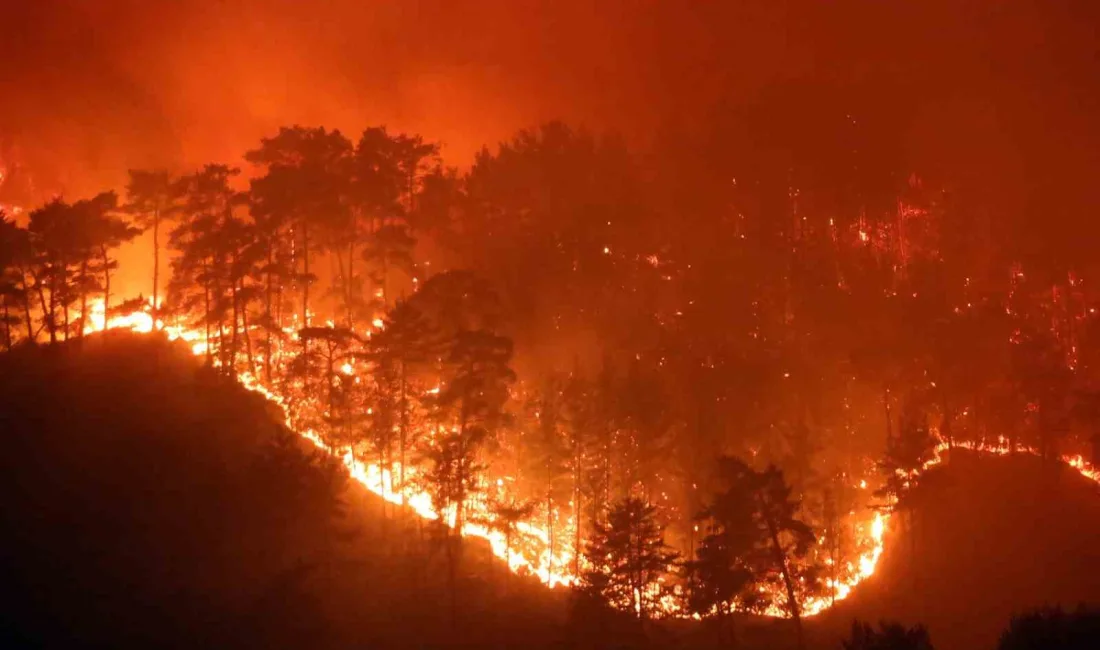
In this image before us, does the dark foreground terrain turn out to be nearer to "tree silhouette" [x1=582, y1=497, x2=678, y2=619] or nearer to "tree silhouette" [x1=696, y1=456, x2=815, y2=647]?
"tree silhouette" [x1=582, y1=497, x2=678, y2=619]

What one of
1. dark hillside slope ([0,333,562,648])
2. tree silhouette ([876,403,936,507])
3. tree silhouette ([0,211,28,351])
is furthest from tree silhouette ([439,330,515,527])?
tree silhouette ([0,211,28,351])

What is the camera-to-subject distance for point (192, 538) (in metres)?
33.5

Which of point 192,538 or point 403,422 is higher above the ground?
point 403,422

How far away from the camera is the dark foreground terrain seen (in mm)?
30109

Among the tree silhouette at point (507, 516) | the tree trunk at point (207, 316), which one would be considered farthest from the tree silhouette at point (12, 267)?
the tree silhouette at point (507, 516)

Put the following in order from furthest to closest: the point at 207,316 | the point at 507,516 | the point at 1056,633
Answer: the point at 207,316 < the point at 507,516 < the point at 1056,633

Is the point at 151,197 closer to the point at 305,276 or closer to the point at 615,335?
the point at 305,276

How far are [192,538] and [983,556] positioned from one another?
43.0 meters

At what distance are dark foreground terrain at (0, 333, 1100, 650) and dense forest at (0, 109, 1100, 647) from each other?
→ 194 cm

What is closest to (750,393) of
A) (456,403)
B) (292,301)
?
(456,403)

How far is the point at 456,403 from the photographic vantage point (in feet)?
152

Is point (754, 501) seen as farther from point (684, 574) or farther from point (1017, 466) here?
point (1017, 466)

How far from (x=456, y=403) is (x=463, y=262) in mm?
19711

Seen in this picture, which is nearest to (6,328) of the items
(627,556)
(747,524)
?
(627,556)
